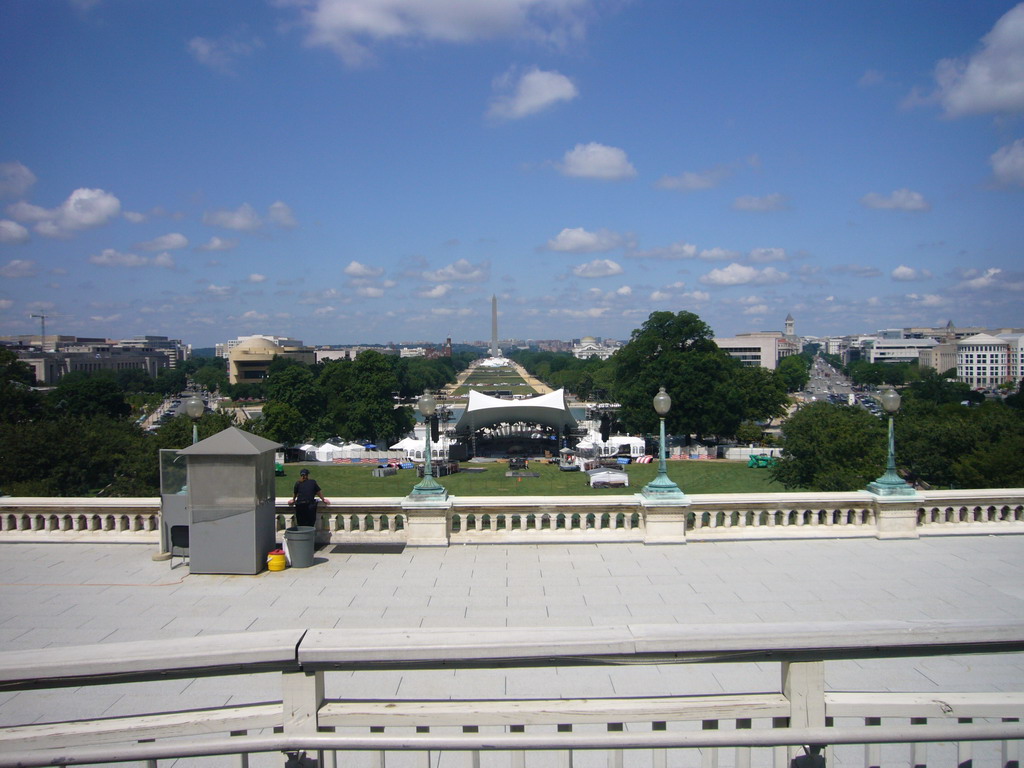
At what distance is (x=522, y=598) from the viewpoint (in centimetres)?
978

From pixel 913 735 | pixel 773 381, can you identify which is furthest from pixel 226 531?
pixel 773 381

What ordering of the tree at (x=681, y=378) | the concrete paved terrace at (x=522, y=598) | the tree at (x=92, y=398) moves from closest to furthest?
the concrete paved terrace at (x=522, y=598), the tree at (x=681, y=378), the tree at (x=92, y=398)

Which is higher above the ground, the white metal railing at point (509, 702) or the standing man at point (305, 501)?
the white metal railing at point (509, 702)

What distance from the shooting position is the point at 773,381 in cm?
7225

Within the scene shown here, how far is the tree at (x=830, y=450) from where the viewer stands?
96.6 ft

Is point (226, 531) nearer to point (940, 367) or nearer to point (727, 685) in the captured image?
point (727, 685)

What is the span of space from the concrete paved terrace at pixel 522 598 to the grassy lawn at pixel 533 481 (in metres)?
22.8

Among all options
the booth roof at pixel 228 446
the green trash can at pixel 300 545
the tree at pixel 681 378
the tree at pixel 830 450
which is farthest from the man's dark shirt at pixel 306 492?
the tree at pixel 681 378

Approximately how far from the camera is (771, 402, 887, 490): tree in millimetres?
29445

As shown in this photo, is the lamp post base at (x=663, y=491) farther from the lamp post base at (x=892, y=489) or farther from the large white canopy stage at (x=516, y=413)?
the large white canopy stage at (x=516, y=413)

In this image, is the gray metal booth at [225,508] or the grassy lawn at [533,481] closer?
the gray metal booth at [225,508]

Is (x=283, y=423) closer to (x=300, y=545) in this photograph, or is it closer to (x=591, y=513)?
(x=591, y=513)

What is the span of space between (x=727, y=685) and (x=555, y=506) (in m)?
6.19

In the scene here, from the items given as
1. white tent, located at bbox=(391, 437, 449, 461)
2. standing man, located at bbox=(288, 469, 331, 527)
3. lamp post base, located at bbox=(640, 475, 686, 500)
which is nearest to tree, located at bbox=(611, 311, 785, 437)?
white tent, located at bbox=(391, 437, 449, 461)
